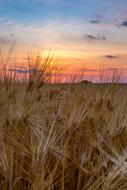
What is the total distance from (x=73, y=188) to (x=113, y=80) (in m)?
2.26

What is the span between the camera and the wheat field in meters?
1.63

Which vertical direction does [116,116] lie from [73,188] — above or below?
above

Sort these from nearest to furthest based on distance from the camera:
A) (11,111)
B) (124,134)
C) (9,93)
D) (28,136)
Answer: (28,136) → (11,111) → (124,134) → (9,93)

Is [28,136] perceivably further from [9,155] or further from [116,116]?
[116,116]

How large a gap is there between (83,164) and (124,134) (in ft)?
2.06

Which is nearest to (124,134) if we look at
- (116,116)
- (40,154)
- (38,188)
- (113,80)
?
(116,116)

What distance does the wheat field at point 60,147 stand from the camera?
1635 millimetres

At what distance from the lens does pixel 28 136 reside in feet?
6.62

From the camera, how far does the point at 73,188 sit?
181 cm

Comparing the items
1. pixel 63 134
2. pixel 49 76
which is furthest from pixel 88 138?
pixel 49 76

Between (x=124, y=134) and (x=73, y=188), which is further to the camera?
(x=124, y=134)

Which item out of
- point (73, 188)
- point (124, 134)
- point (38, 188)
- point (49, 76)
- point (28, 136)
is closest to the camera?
point (38, 188)

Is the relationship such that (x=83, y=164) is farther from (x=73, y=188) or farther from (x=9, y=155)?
(x=9, y=155)

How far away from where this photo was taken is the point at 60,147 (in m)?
1.89
